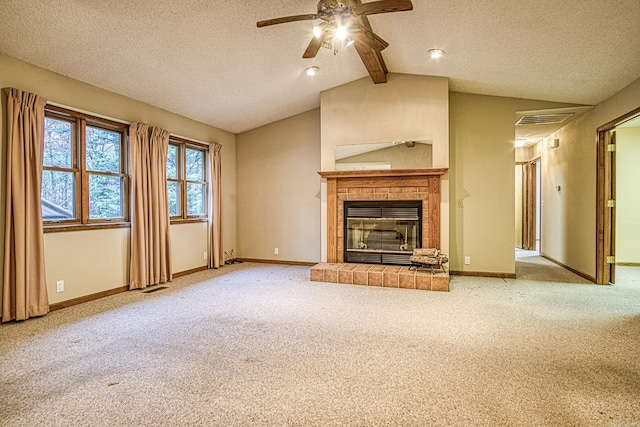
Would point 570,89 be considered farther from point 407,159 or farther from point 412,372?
point 412,372

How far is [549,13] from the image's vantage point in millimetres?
2926

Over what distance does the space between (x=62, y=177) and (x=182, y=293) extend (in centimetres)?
185

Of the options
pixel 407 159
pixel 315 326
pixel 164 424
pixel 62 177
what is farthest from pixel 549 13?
pixel 62 177

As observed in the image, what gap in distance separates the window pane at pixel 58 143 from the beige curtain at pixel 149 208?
66cm

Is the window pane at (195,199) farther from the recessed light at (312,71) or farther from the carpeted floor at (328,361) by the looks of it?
the recessed light at (312,71)

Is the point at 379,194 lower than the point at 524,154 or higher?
lower

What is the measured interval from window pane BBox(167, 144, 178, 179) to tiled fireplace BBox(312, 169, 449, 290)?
2.33 meters

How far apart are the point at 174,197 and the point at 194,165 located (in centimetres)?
74

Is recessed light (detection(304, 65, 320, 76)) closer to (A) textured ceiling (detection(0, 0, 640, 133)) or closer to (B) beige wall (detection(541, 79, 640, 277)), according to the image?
(A) textured ceiling (detection(0, 0, 640, 133))

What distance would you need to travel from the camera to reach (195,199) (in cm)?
580

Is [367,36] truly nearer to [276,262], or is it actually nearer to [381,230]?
[381,230]

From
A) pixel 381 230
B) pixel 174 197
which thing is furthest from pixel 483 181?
pixel 174 197

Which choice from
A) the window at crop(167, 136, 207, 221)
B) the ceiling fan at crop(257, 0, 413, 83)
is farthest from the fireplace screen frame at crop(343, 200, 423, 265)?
the window at crop(167, 136, 207, 221)

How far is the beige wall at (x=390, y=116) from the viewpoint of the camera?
482 cm
